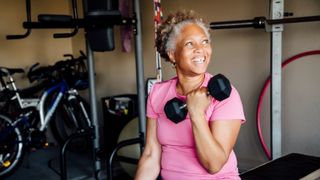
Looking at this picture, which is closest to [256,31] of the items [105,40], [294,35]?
[294,35]

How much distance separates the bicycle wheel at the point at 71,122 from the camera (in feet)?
13.8

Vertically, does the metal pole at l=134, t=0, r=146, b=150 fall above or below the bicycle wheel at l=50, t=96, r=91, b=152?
above

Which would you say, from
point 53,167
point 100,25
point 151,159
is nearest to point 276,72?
point 151,159

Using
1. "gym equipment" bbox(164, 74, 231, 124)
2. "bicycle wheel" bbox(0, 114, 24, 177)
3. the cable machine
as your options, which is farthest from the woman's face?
"bicycle wheel" bbox(0, 114, 24, 177)

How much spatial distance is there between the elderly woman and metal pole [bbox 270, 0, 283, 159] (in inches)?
39.6

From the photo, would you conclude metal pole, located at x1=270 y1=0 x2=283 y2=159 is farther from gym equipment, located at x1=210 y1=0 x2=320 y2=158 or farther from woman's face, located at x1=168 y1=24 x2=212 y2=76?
woman's face, located at x1=168 y1=24 x2=212 y2=76

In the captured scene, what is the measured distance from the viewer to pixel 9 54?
4465 millimetres

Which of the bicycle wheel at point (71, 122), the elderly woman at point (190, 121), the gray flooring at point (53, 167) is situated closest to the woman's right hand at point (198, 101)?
the elderly woman at point (190, 121)

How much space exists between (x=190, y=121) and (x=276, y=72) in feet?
3.93

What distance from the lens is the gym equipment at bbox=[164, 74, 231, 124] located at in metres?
1.36

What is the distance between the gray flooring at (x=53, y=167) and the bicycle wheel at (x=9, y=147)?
139 millimetres

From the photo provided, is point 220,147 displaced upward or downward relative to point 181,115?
downward

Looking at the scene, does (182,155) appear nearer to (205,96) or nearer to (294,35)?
(205,96)

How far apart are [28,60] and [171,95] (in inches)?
129
